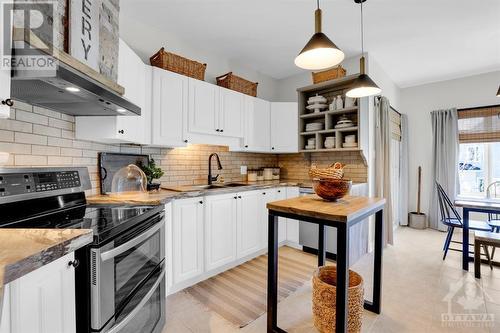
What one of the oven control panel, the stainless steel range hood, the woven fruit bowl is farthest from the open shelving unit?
the oven control panel

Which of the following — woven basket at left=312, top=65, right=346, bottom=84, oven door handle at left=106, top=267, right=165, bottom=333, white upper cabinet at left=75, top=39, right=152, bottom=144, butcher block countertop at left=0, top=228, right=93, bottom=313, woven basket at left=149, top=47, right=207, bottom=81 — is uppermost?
woven basket at left=312, top=65, right=346, bottom=84

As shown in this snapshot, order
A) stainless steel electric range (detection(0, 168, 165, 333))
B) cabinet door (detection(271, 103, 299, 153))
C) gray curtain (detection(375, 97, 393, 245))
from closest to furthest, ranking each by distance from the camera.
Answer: stainless steel electric range (detection(0, 168, 165, 333)) < gray curtain (detection(375, 97, 393, 245)) < cabinet door (detection(271, 103, 299, 153))

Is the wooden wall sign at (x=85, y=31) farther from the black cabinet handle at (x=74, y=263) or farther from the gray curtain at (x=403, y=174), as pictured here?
the gray curtain at (x=403, y=174)

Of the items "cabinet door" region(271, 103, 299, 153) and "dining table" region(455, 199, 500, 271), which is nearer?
"dining table" region(455, 199, 500, 271)

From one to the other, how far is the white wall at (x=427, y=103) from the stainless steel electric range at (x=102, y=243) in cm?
489

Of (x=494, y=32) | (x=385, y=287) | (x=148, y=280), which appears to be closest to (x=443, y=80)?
(x=494, y=32)

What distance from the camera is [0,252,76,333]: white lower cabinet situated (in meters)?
0.72

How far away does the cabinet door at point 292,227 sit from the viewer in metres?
3.34

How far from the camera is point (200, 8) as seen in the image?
2.36 metres

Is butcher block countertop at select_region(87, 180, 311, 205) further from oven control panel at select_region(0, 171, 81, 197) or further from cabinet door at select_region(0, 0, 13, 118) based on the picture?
cabinet door at select_region(0, 0, 13, 118)

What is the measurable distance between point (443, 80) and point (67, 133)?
564cm

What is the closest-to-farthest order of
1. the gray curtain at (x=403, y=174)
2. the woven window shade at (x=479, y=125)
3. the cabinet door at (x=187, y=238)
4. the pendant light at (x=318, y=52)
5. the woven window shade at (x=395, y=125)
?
the pendant light at (x=318, y=52)
the cabinet door at (x=187, y=238)
the woven window shade at (x=479, y=125)
the woven window shade at (x=395, y=125)
the gray curtain at (x=403, y=174)

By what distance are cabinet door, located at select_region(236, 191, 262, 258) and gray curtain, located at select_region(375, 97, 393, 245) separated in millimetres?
1736

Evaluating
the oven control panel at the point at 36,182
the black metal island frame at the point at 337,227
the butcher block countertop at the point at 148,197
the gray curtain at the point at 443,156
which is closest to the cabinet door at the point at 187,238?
the butcher block countertop at the point at 148,197
